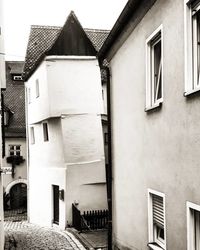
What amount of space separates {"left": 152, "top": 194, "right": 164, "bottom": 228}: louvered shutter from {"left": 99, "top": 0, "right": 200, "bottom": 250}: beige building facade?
2 centimetres

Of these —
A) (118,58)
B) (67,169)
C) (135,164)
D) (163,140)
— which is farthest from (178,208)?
(67,169)

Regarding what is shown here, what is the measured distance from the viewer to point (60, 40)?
21.2m

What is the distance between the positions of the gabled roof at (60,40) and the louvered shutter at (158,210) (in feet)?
44.3

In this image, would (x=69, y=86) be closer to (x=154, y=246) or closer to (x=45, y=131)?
(x=45, y=131)

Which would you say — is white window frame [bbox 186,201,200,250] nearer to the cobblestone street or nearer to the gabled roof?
the cobblestone street

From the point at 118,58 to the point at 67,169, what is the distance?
35.0 ft

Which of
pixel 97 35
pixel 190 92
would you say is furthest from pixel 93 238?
pixel 97 35

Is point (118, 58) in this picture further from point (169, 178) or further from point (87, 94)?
point (87, 94)

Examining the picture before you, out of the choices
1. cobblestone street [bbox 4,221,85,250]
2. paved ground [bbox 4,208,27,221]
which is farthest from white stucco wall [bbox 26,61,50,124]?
paved ground [bbox 4,208,27,221]

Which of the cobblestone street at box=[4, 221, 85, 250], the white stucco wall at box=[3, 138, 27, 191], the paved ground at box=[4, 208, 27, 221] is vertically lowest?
the paved ground at box=[4, 208, 27, 221]

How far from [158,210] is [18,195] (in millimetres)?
27281

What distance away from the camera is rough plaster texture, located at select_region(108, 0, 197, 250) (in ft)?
20.5

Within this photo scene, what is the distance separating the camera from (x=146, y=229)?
8.46 m

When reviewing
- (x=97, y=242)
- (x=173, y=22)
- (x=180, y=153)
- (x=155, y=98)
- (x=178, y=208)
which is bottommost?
(x=97, y=242)
